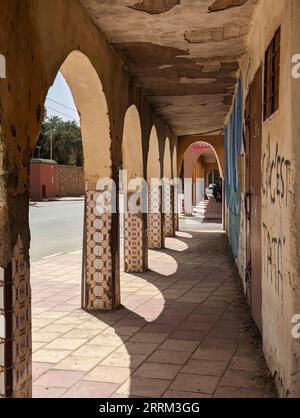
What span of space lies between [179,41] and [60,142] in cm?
4511

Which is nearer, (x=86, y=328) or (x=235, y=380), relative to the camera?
(x=235, y=380)

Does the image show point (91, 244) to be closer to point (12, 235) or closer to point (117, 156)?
point (117, 156)

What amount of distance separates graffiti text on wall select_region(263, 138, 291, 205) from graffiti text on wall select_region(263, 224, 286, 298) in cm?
31

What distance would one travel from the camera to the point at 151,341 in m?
4.97

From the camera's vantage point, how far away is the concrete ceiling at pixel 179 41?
4656 mm

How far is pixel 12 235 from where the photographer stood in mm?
3102

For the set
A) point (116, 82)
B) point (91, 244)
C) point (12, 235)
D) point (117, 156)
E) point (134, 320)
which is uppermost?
point (116, 82)

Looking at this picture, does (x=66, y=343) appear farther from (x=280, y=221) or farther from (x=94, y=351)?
(x=280, y=221)

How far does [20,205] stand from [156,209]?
8.70m

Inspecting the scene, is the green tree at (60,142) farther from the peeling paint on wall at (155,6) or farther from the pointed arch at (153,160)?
the peeling paint on wall at (155,6)

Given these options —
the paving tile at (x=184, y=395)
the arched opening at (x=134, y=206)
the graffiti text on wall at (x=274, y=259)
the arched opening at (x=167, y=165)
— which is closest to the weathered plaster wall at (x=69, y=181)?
the arched opening at (x=167, y=165)

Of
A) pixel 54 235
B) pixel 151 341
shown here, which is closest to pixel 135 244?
pixel 151 341

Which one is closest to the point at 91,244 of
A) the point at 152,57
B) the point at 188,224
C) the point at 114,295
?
the point at 114,295

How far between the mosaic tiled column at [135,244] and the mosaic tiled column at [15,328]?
5.48 m
